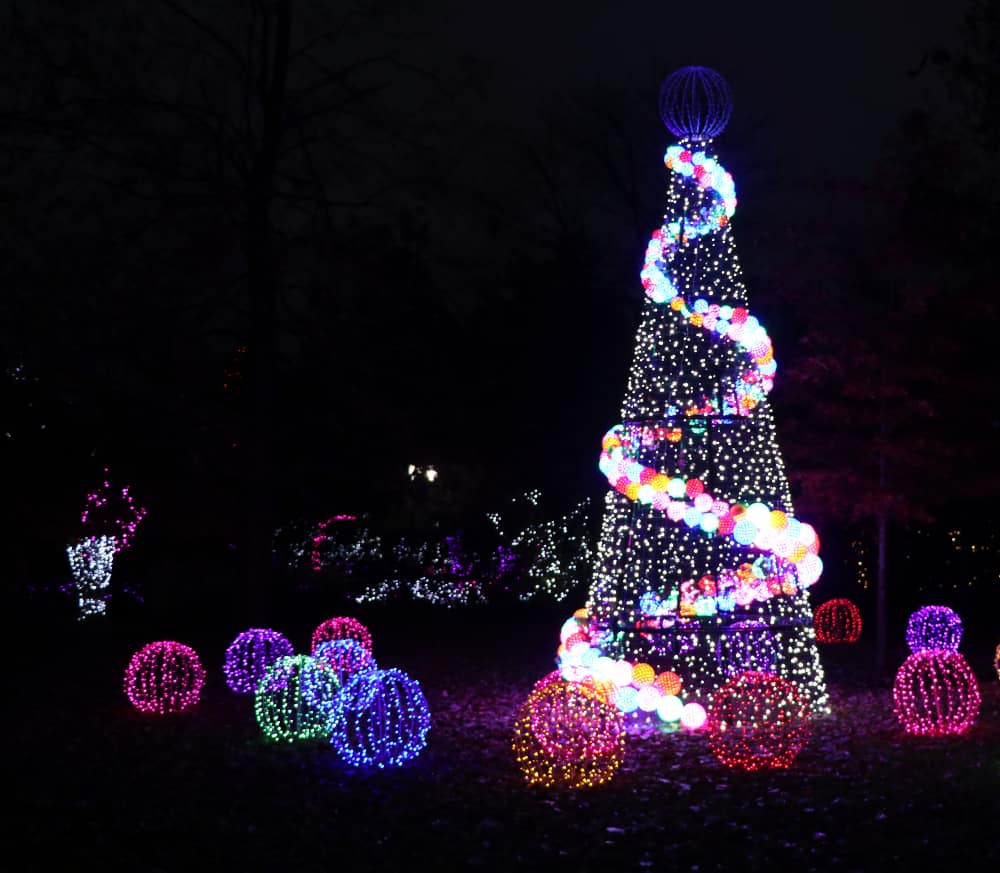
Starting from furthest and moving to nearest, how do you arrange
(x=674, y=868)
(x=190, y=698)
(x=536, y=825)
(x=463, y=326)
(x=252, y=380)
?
(x=463, y=326)
(x=252, y=380)
(x=190, y=698)
(x=536, y=825)
(x=674, y=868)

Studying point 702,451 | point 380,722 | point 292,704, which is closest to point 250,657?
point 292,704

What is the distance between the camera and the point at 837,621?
17734 mm

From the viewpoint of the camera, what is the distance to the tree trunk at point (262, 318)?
14.7m

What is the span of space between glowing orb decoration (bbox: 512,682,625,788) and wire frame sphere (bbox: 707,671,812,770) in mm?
815

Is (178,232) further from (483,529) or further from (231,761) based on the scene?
(483,529)

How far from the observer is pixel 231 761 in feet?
30.6

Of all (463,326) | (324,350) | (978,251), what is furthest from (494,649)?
(463,326)

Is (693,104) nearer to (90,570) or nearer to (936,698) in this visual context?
(936,698)

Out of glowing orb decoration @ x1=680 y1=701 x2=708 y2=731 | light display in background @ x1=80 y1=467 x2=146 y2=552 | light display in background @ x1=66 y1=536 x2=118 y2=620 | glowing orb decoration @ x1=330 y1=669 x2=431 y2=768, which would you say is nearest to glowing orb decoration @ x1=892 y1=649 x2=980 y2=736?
glowing orb decoration @ x1=680 y1=701 x2=708 y2=731

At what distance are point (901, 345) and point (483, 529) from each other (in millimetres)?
11749

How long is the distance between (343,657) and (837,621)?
8811 mm

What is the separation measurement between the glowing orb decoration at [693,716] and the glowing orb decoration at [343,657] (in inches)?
101

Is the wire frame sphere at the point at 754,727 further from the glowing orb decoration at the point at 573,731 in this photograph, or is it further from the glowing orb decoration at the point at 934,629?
the glowing orb decoration at the point at 934,629

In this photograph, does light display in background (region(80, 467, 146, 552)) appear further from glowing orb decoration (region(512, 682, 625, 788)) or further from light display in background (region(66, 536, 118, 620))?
glowing orb decoration (region(512, 682, 625, 788))
